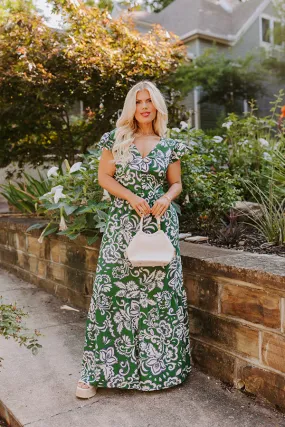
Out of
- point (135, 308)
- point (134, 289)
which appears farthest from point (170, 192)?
point (135, 308)

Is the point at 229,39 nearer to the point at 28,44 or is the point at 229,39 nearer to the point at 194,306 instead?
the point at 28,44

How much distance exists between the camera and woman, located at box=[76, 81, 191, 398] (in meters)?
2.74

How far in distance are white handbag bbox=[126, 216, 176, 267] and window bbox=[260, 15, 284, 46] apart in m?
14.1

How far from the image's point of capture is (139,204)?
2646mm

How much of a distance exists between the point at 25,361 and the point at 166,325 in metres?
1.10

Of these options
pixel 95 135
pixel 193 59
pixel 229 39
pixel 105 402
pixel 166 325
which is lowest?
pixel 105 402

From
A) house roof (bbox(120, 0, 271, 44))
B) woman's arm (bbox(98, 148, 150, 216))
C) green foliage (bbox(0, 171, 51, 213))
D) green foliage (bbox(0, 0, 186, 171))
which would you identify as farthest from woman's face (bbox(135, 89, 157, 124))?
house roof (bbox(120, 0, 271, 44))

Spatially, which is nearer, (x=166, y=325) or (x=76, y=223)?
(x=166, y=325)

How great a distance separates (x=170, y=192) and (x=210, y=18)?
14.7m

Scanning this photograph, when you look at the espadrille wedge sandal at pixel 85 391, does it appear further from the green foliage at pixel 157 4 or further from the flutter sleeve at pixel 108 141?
the green foliage at pixel 157 4

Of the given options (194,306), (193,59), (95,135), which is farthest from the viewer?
(193,59)

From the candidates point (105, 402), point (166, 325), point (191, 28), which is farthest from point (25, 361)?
point (191, 28)

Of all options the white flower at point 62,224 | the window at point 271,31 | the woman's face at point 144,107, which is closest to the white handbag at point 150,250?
the woman's face at point 144,107

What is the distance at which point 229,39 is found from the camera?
51.6 feet
